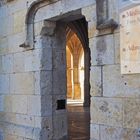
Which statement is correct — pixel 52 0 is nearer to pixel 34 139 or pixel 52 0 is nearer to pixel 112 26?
pixel 112 26

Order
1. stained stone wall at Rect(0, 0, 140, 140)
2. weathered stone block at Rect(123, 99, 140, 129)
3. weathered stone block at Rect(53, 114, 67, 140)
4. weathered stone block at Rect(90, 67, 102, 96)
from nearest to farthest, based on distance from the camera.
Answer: weathered stone block at Rect(123, 99, 140, 129), stained stone wall at Rect(0, 0, 140, 140), weathered stone block at Rect(90, 67, 102, 96), weathered stone block at Rect(53, 114, 67, 140)

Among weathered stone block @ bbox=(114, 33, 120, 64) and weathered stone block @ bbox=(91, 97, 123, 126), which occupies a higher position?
weathered stone block @ bbox=(114, 33, 120, 64)

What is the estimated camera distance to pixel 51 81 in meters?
4.90

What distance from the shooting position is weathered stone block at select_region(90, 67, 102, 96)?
3918mm

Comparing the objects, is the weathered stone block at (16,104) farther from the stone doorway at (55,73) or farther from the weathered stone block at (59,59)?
the weathered stone block at (59,59)

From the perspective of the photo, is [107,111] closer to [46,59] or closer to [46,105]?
[46,105]

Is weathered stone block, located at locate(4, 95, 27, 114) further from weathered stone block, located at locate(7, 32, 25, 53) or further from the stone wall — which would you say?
the stone wall

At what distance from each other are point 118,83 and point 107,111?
0.35 metres

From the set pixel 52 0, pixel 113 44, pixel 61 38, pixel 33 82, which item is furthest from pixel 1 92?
pixel 113 44

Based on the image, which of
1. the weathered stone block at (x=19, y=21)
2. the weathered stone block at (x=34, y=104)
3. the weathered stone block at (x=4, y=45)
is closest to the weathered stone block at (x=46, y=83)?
the weathered stone block at (x=34, y=104)

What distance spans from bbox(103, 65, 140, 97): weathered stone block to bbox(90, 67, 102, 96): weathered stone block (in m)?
0.07

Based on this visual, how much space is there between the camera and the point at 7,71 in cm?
564

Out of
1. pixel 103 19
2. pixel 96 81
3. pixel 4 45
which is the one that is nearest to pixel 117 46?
pixel 103 19

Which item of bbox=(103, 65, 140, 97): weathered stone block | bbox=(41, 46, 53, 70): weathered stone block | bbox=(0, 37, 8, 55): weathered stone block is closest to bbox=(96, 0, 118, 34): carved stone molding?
bbox=(103, 65, 140, 97): weathered stone block
